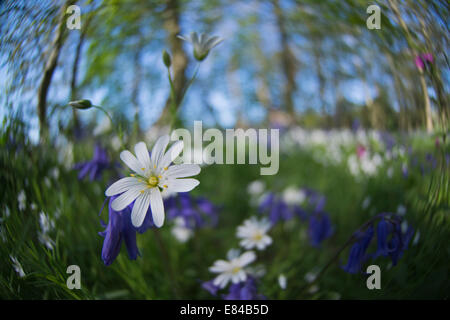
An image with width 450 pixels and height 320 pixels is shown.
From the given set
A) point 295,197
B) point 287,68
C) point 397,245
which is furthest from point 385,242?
point 287,68

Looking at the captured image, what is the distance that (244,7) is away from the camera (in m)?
0.96

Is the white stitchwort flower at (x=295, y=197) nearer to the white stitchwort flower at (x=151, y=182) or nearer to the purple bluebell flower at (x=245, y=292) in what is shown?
the purple bluebell flower at (x=245, y=292)

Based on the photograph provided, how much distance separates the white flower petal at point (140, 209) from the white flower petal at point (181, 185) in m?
0.05

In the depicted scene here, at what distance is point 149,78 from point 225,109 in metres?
0.37

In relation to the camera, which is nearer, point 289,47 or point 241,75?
point 289,47

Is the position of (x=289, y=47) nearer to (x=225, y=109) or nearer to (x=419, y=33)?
(x=225, y=109)

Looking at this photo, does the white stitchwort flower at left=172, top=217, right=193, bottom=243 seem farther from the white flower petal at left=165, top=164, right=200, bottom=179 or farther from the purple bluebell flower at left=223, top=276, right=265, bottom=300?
the white flower petal at left=165, top=164, right=200, bottom=179

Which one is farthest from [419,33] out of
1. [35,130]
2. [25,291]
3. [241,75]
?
[241,75]

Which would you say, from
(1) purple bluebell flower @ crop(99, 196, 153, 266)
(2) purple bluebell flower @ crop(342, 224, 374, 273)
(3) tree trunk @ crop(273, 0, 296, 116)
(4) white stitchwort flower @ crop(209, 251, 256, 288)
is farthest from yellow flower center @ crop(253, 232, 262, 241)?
(3) tree trunk @ crop(273, 0, 296, 116)

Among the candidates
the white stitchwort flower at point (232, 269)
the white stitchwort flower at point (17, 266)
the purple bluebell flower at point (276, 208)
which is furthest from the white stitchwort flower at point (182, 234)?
the white stitchwort flower at point (17, 266)

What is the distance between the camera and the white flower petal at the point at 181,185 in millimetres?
446

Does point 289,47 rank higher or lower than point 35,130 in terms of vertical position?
higher
